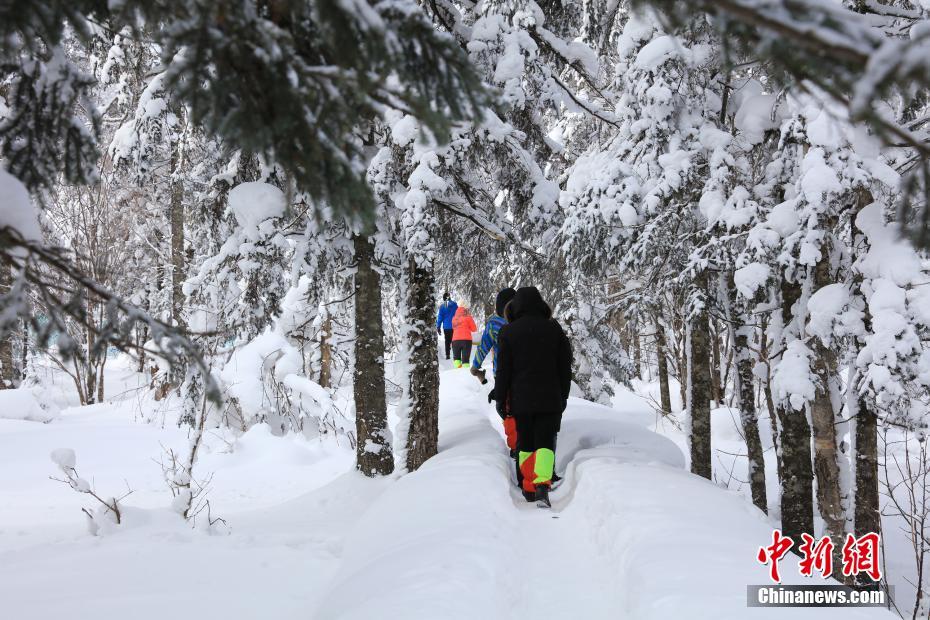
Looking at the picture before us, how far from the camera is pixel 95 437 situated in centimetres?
1261

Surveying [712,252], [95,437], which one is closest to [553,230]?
[712,252]

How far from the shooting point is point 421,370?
7.77 meters

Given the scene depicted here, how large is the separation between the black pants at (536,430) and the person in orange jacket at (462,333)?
494 inches

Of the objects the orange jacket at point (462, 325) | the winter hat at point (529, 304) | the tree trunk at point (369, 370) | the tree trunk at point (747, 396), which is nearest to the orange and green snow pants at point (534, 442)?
the winter hat at point (529, 304)

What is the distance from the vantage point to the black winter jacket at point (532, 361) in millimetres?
6430

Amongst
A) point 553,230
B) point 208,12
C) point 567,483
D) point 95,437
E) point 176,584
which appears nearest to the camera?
point 208,12

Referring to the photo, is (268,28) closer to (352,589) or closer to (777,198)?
(352,589)

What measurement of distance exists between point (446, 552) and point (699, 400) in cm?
613

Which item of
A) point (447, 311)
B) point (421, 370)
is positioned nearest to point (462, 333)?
point (447, 311)

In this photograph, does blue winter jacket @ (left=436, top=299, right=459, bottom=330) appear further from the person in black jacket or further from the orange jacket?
the person in black jacket

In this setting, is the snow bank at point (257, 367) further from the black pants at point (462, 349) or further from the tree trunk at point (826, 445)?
the tree trunk at point (826, 445)

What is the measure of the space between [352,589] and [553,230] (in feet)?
18.8

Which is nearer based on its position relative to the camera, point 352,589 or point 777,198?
point 352,589

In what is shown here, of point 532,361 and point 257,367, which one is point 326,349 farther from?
point 532,361
